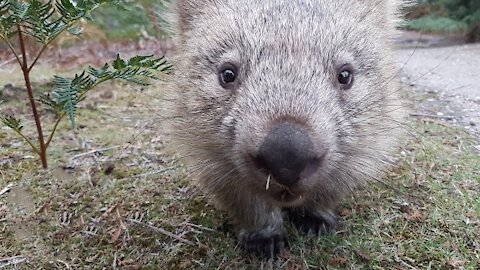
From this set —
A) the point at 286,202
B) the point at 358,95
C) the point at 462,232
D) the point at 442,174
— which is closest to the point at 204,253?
the point at 286,202

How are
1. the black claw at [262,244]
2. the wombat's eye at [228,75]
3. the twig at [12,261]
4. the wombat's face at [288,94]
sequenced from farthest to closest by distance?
the black claw at [262,244], the twig at [12,261], the wombat's eye at [228,75], the wombat's face at [288,94]

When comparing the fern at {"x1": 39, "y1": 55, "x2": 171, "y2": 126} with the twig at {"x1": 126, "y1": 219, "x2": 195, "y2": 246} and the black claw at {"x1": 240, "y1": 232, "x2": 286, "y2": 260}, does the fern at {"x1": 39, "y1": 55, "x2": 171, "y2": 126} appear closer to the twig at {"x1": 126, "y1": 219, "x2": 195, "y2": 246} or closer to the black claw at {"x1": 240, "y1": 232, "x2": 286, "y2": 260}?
the twig at {"x1": 126, "y1": 219, "x2": 195, "y2": 246}

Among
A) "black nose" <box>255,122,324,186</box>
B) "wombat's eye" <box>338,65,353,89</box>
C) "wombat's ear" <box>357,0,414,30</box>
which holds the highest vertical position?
"wombat's ear" <box>357,0,414,30</box>

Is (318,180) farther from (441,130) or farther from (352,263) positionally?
(441,130)

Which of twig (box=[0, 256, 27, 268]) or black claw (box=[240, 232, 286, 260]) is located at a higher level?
twig (box=[0, 256, 27, 268])

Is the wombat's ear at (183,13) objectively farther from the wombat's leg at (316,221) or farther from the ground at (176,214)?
the wombat's leg at (316,221)

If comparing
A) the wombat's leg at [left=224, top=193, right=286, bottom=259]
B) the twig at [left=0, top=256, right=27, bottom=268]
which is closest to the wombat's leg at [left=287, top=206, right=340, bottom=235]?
the wombat's leg at [left=224, top=193, right=286, bottom=259]

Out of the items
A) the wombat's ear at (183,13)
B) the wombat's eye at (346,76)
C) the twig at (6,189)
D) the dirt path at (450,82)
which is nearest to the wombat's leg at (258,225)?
the wombat's eye at (346,76)
